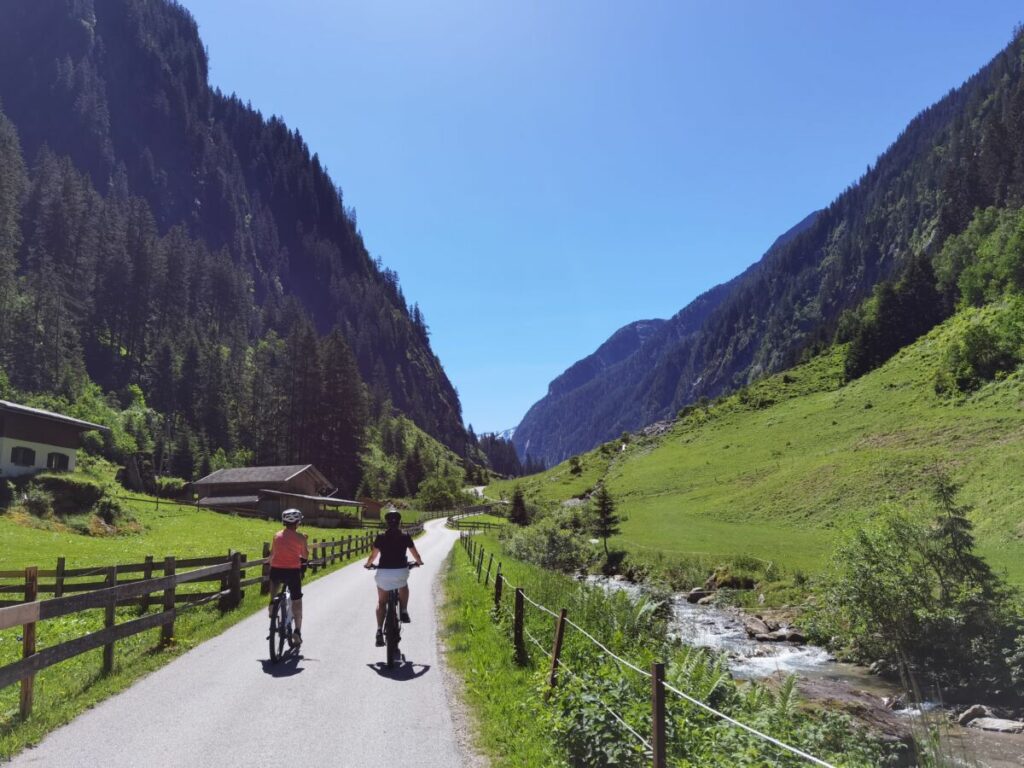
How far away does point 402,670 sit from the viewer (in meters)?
10.3

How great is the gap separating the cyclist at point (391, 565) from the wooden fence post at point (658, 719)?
638 centimetres

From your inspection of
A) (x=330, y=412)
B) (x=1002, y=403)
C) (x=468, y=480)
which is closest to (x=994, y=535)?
(x=1002, y=403)

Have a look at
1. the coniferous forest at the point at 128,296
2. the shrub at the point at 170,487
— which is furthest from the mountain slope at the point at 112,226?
the shrub at the point at 170,487

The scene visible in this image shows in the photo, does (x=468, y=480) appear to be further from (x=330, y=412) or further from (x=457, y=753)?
(x=457, y=753)

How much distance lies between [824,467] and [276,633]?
55.4 m

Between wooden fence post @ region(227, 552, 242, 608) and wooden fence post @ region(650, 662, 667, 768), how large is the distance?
13.1 m

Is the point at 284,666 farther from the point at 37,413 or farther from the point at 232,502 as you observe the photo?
the point at 232,502

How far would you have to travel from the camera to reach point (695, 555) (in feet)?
130

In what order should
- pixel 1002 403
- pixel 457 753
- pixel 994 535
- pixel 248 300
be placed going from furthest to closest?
pixel 248 300, pixel 1002 403, pixel 994 535, pixel 457 753

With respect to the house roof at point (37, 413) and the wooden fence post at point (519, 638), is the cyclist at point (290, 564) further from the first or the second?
the house roof at point (37, 413)

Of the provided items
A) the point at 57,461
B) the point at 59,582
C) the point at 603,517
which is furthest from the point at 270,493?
the point at 59,582

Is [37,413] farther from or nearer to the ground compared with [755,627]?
farther from the ground

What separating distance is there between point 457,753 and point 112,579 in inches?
283

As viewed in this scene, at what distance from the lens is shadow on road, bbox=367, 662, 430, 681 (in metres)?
9.84
